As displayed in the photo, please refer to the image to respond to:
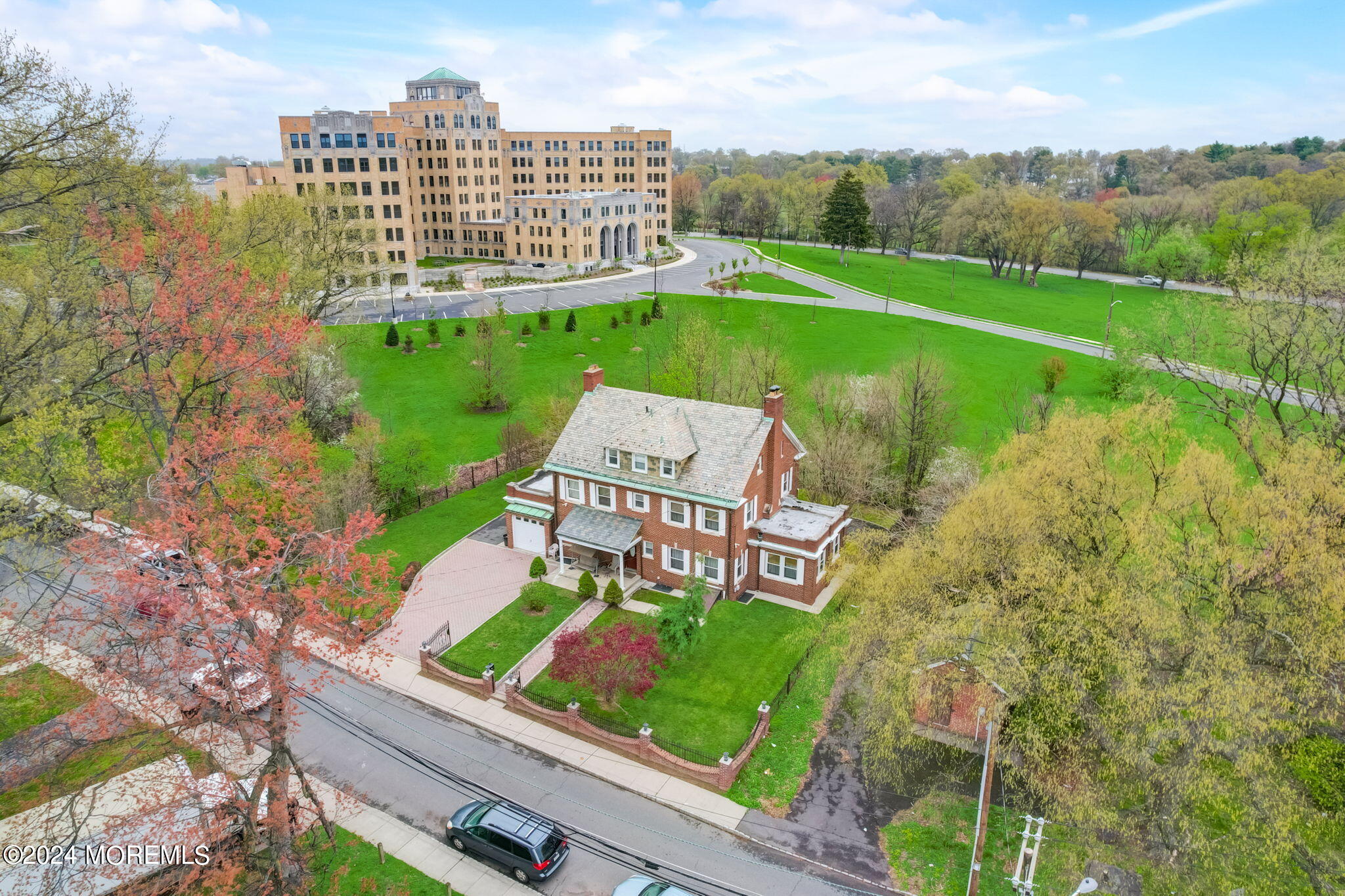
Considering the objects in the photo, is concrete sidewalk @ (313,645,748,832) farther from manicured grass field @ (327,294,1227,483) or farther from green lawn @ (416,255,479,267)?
green lawn @ (416,255,479,267)

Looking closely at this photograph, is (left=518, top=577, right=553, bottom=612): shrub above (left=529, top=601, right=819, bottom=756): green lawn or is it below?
A: above

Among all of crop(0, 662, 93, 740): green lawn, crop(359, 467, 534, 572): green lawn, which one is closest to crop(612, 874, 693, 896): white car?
crop(0, 662, 93, 740): green lawn

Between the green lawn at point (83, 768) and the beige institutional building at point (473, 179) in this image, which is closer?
the green lawn at point (83, 768)

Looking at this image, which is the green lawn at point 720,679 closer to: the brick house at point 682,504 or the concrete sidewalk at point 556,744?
the concrete sidewalk at point 556,744

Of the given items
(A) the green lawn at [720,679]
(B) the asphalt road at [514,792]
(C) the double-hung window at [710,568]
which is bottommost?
(B) the asphalt road at [514,792]

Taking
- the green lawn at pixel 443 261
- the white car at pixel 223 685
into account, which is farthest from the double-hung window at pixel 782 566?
the green lawn at pixel 443 261

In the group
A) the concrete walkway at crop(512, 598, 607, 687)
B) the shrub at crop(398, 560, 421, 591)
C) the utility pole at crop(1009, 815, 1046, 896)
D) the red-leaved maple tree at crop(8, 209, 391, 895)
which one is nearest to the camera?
the red-leaved maple tree at crop(8, 209, 391, 895)

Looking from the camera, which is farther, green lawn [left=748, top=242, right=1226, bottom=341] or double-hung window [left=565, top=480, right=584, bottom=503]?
green lawn [left=748, top=242, right=1226, bottom=341]


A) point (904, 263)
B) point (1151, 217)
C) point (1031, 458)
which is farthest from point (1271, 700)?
point (1151, 217)
